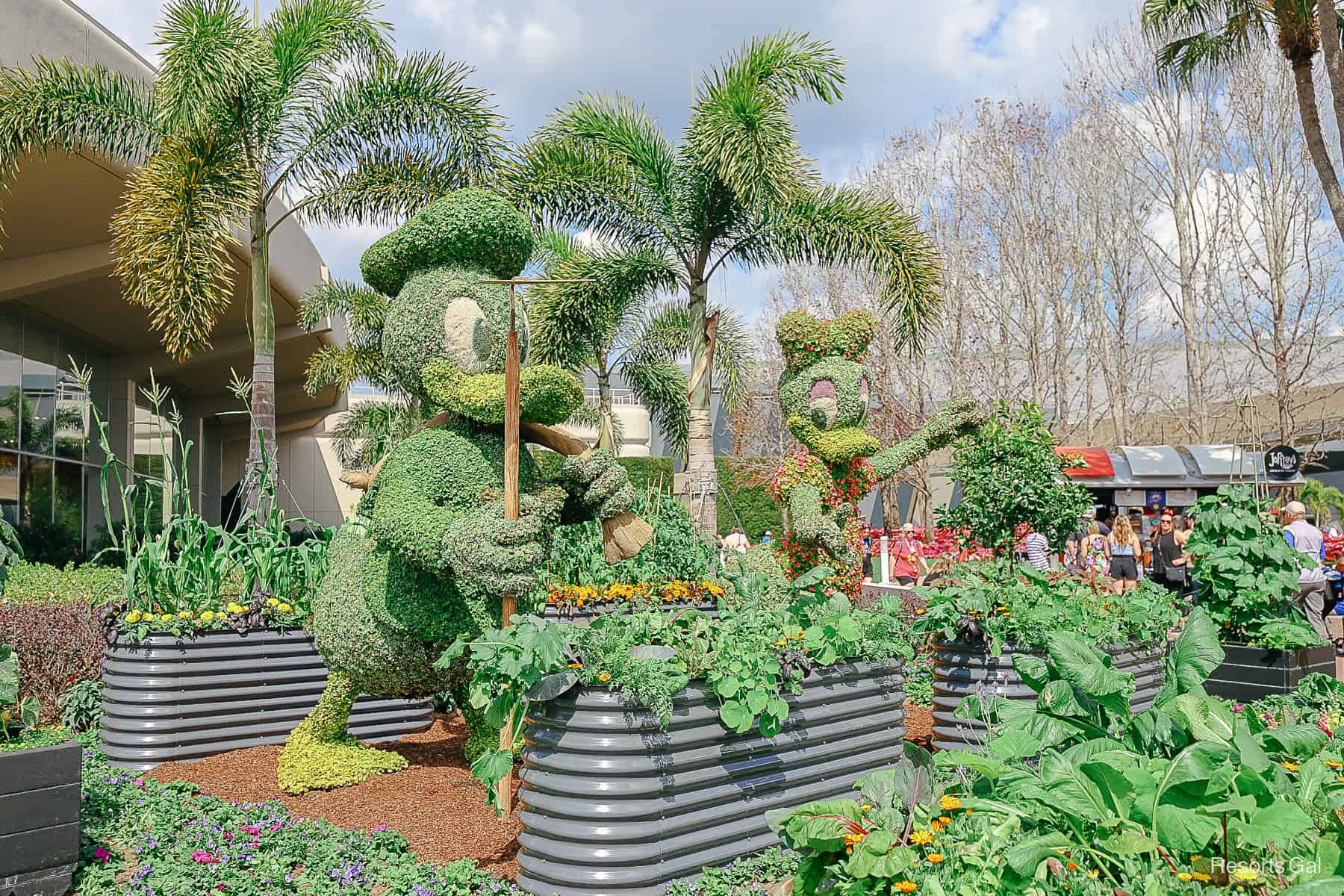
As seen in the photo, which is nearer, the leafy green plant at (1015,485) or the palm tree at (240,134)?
the leafy green plant at (1015,485)

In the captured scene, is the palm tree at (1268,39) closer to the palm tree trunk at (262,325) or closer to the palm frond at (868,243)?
the palm frond at (868,243)

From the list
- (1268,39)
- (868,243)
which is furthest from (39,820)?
(1268,39)

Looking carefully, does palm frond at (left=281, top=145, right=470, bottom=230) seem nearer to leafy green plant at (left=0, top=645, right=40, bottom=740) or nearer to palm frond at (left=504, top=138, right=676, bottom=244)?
palm frond at (left=504, top=138, right=676, bottom=244)

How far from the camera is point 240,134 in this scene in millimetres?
9328

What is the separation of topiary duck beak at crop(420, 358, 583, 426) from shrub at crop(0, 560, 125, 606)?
138 inches

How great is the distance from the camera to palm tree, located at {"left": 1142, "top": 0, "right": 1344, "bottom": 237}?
35.2 ft

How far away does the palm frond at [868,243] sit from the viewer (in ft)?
32.9

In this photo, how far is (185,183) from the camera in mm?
8633

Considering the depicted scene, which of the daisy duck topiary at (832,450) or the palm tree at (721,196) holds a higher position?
the palm tree at (721,196)

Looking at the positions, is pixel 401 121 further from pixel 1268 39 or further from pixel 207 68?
pixel 1268 39

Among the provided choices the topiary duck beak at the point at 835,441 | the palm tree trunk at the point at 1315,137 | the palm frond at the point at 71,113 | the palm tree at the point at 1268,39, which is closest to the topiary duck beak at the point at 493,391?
the topiary duck beak at the point at 835,441

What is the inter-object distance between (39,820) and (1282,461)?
17.3 metres

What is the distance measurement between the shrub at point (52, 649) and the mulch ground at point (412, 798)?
178 centimetres

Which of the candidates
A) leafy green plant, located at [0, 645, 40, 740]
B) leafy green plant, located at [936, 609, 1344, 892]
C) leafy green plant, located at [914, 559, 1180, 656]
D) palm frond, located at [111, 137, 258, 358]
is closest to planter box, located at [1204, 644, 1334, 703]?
leafy green plant, located at [914, 559, 1180, 656]
